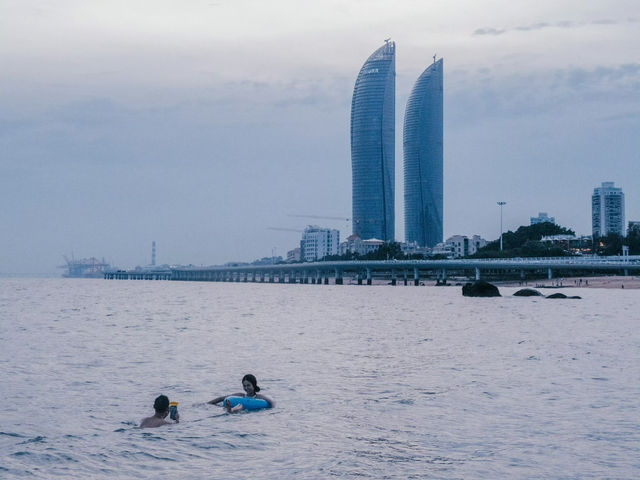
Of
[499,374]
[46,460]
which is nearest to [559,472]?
[46,460]

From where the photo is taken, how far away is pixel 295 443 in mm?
17625

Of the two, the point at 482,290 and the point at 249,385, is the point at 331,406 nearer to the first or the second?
the point at 249,385

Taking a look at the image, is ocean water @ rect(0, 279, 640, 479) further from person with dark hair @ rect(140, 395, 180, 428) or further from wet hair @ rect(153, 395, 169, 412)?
wet hair @ rect(153, 395, 169, 412)

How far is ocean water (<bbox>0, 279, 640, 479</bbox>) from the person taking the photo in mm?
15875

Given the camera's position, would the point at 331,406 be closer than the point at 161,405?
No

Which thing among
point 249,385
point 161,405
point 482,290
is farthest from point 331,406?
point 482,290

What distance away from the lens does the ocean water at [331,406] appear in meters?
15.9

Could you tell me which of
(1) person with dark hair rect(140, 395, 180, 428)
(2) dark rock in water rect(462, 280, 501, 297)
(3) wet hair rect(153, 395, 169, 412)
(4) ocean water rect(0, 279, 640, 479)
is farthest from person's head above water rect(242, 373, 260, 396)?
(2) dark rock in water rect(462, 280, 501, 297)

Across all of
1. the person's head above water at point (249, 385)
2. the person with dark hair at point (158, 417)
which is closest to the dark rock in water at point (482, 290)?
the person's head above water at point (249, 385)

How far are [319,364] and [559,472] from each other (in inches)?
681

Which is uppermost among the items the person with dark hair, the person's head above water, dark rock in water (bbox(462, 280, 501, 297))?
dark rock in water (bbox(462, 280, 501, 297))

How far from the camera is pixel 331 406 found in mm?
22031

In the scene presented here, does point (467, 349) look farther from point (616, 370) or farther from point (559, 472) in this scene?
point (559, 472)

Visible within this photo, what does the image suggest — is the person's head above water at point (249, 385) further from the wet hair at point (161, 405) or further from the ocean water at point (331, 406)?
the wet hair at point (161, 405)
